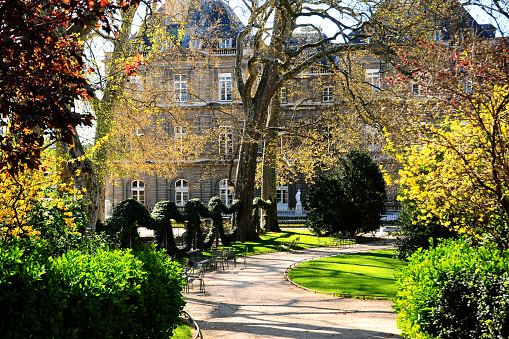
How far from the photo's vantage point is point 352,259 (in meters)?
18.9

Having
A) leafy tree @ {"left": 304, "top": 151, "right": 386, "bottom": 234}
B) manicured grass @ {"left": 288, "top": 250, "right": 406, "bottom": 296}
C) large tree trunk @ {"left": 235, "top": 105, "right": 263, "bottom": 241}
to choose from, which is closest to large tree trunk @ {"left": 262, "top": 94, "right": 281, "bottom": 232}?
leafy tree @ {"left": 304, "top": 151, "right": 386, "bottom": 234}

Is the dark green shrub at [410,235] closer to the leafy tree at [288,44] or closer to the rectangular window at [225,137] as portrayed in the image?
the leafy tree at [288,44]

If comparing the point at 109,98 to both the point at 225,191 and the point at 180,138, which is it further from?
the point at 225,191

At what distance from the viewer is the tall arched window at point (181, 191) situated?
160ft

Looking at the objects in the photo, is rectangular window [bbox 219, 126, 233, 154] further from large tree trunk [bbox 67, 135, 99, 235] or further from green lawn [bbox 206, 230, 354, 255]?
large tree trunk [bbox 67, 135, 99, 235]

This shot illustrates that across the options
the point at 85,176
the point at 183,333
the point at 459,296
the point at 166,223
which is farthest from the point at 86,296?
the point at 166,223

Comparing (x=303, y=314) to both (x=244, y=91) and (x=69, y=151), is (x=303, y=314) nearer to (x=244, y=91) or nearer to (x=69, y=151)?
(x=69, y=151)

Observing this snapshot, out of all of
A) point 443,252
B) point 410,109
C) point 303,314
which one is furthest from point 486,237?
point 303,314

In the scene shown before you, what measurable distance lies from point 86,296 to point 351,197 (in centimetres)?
2226

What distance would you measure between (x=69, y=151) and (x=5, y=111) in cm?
541

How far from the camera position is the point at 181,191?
160 feet

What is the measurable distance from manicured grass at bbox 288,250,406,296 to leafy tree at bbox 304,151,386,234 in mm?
6241

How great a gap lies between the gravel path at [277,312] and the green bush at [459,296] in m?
2.00

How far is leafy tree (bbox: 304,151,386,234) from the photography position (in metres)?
26.4
